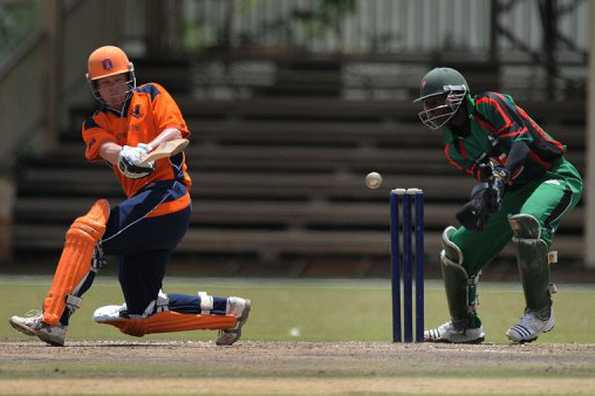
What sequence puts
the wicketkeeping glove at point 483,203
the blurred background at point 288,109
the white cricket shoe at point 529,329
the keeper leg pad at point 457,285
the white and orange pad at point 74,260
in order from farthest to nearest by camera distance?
the blurred background at point 288,109
the keeper leg pad at point 457,285
the white cricket shoe at point 529,329
the wicketkeeping glove at point 483,203
the white and orange pad at point 74,260

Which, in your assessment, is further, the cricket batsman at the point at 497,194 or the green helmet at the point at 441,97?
the green helmet at the point at 441,97

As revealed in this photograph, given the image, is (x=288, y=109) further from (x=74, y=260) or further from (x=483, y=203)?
(x=74, y=260)

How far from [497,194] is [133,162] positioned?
2193 mm

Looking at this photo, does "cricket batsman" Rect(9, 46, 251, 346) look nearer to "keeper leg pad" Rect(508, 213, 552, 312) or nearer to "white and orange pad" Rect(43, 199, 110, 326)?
"white and orange pad" Rect(43, 199, 110, 326)

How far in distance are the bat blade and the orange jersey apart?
17 cm

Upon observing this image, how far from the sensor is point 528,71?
2397 centimetres

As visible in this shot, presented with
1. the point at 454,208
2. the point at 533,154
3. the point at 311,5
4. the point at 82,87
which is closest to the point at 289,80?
the point at 311,5

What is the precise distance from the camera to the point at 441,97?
429 inches

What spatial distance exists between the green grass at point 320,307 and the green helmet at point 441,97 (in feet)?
6.20

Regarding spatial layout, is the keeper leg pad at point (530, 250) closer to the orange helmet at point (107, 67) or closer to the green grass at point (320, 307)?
the green grass at point (320, 307)

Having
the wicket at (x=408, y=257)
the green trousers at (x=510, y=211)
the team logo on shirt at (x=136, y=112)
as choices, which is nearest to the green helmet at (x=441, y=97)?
the wicket at (x=408, y=257)

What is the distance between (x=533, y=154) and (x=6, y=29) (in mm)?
12258

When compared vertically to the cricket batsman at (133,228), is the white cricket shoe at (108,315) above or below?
below

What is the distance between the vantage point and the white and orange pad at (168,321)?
10.5 m
